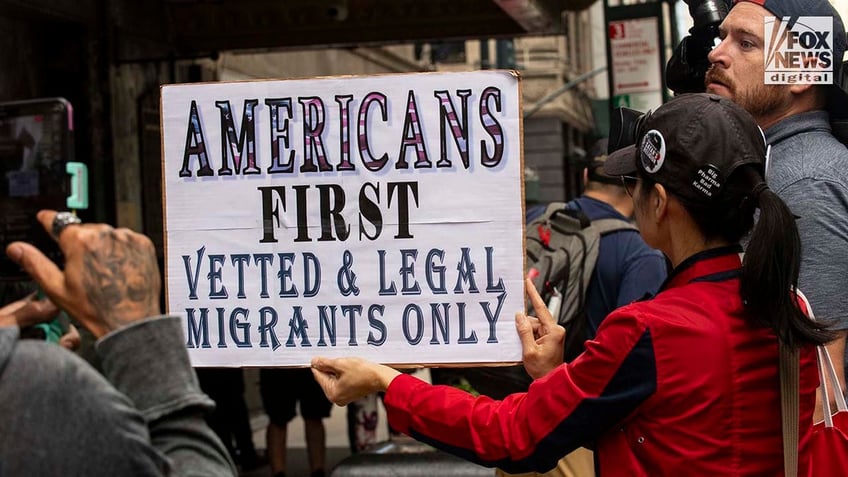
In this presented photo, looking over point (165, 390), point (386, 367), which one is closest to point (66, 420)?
point (165, 390)

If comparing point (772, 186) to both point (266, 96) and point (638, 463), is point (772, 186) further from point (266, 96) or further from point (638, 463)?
point (266, 96)

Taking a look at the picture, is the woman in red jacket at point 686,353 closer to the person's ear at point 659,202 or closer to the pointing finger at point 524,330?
the person's ear at point 659,202

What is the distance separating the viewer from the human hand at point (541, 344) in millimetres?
2990

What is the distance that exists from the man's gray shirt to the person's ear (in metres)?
0.45

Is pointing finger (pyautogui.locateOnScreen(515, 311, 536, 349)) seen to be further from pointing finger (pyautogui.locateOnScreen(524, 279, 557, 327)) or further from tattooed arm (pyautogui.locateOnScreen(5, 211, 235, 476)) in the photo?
tattooed arm (pyautogui.locateOnScreen(5, 211, 235, 476))

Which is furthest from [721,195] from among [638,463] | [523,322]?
[523,322]

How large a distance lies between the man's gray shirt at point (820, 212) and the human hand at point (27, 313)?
5.40 ft

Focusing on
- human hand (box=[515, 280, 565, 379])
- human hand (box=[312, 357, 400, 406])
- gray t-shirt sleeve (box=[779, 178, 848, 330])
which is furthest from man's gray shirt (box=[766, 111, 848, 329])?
human hand (box=[312, 357, 400, 406])

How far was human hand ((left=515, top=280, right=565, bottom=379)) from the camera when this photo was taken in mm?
2990

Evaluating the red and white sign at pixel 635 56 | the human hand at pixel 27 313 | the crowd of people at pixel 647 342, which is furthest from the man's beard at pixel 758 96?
the red and white sign at pixel 635 56

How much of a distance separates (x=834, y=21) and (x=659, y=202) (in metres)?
0.88

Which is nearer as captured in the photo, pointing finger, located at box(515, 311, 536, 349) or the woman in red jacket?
the woman in red jacket

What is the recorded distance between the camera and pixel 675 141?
237cm

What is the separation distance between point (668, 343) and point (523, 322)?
2.75 feet
